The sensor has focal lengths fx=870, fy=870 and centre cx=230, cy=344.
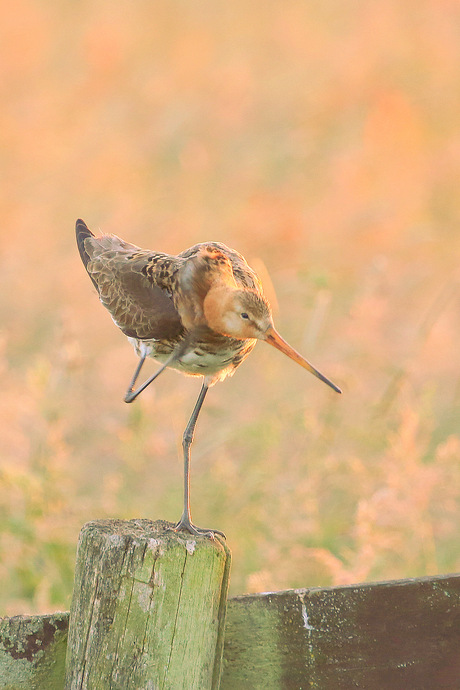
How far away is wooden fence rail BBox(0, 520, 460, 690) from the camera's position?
1687 mm

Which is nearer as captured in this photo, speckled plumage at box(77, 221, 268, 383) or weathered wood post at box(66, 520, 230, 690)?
weathered wood post at box(66, 520, 230, 690)

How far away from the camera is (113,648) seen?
1680mm

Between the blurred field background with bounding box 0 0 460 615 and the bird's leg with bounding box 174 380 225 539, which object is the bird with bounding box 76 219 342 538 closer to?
the bird's leg with bounding box 174 380 225 539

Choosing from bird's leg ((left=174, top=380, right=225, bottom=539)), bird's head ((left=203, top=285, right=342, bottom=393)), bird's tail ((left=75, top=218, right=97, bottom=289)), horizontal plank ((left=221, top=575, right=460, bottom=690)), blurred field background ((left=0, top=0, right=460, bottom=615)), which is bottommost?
blurred field background ((left=0, top=0, right=460, bottom=615))

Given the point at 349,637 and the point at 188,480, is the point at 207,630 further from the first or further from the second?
the point at 188,480

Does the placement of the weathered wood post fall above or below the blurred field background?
above

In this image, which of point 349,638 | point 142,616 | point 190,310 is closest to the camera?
point 142,616

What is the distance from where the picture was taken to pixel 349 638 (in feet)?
5.95

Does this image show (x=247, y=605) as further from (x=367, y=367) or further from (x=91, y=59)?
(x=91, y=59)

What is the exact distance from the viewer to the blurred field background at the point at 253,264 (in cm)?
388

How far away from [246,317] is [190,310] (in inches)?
13.1

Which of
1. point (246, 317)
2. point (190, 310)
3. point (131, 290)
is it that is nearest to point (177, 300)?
point (190, 310)

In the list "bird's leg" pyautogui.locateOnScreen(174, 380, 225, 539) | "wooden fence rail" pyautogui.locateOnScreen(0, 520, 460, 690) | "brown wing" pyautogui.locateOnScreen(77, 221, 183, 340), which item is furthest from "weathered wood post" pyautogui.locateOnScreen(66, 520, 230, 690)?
"brown wing" pyautogui.locateOnScreen(77, 221, 183, 340)

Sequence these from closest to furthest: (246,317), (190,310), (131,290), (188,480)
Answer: (246,317) → (190,310) → (188,480) → (131,290)
